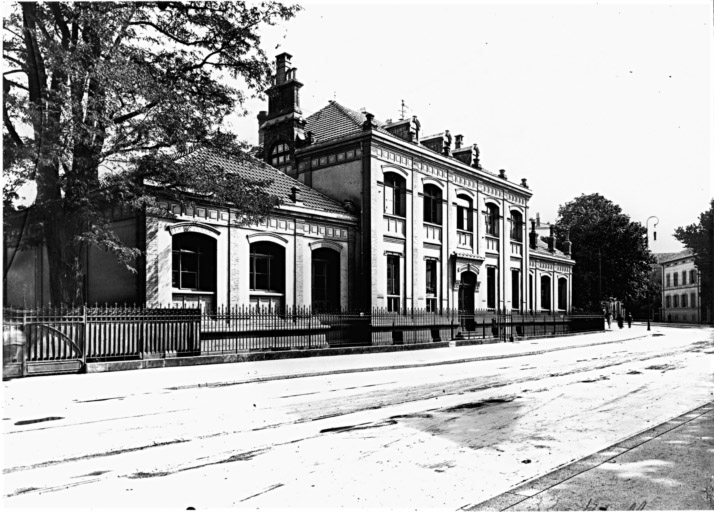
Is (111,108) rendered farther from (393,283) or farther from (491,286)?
(491,286)

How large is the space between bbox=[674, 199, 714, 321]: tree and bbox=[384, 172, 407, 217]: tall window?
4099 centimetres

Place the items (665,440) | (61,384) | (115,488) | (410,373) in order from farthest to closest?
(410,373)
(61,384)
(665,440)
(115,488)

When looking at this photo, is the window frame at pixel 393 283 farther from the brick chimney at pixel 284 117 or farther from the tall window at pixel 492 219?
the tall window at pixel 492 219

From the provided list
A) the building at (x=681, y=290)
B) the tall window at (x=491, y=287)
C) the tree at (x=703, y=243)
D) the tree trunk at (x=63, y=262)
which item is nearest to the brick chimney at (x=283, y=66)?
the tall window at (x=491, y=287)

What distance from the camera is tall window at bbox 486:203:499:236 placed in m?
36.1

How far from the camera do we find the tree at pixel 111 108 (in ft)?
45.3

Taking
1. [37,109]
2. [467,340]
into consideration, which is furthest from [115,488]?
[467,340]

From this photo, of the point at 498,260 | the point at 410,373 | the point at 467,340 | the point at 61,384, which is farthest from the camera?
the point at 498,260

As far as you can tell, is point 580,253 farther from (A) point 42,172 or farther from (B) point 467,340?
(A) point 42,172

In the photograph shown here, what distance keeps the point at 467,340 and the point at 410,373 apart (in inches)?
486

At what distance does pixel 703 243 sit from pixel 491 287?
124 feet

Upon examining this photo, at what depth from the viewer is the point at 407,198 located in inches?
1131

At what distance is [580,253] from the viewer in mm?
65625

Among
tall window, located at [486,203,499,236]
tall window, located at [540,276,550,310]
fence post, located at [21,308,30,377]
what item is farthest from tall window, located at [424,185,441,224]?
fence post, located at [21,308,30,377]
